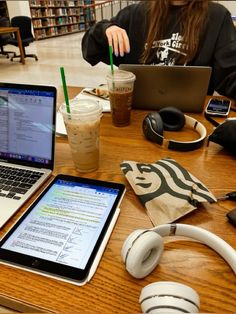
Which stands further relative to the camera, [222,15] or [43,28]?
[43,28]

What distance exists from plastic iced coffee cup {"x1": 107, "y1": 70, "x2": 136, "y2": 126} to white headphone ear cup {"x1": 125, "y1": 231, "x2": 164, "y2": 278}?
1.75ft

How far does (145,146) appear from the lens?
2.57 ft

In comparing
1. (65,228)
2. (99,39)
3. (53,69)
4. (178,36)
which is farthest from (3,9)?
(65,228)

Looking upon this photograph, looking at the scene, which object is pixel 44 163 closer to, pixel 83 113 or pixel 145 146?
pixel 83 113

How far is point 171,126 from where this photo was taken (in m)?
0.87

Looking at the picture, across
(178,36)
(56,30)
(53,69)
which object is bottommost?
(53,69)

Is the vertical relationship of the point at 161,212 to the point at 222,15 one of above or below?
below

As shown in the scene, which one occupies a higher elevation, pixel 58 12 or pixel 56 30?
pixel 58 12

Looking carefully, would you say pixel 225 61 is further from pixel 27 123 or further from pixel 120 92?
pixel 27 123

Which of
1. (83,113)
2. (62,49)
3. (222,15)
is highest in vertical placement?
(222,15)

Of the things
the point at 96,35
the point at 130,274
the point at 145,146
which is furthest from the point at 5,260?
the point at 96,35

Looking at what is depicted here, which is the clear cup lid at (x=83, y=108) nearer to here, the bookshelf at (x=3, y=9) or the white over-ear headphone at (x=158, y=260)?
the white over-ear headphone at (x=158, y=260)

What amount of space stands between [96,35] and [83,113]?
803 millimetres

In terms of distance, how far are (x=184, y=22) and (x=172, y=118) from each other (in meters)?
0.67
